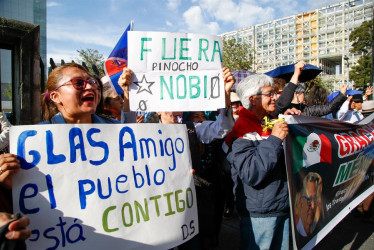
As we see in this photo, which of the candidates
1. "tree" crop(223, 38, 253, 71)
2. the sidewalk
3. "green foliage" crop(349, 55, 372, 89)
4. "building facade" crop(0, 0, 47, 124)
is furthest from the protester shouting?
"green foliage" crop(349, 55, 372, 89)

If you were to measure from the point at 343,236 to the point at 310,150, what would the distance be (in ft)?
7.11

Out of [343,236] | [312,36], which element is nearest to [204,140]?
[343,236]

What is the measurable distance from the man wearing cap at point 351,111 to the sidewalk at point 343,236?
4.94 feet

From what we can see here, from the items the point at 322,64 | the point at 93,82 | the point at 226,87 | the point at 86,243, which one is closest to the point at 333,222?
the point at 226,87

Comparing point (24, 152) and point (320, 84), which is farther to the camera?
point (320, 84)

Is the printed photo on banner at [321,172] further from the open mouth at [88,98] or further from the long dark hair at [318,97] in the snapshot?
the open mouth at [88,98]

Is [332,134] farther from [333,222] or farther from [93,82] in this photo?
[93,82]

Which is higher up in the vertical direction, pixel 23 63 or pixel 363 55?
pixel 363 55

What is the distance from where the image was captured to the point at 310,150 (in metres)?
2.11

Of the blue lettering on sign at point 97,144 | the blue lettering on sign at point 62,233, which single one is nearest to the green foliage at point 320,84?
the blue lettering on sign at point 97,144

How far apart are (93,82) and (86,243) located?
0.91 m

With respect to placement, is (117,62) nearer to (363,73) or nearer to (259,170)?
(259,170)

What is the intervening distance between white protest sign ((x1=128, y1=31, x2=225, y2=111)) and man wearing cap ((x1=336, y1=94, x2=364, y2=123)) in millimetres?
3223

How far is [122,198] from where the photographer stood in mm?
1450
